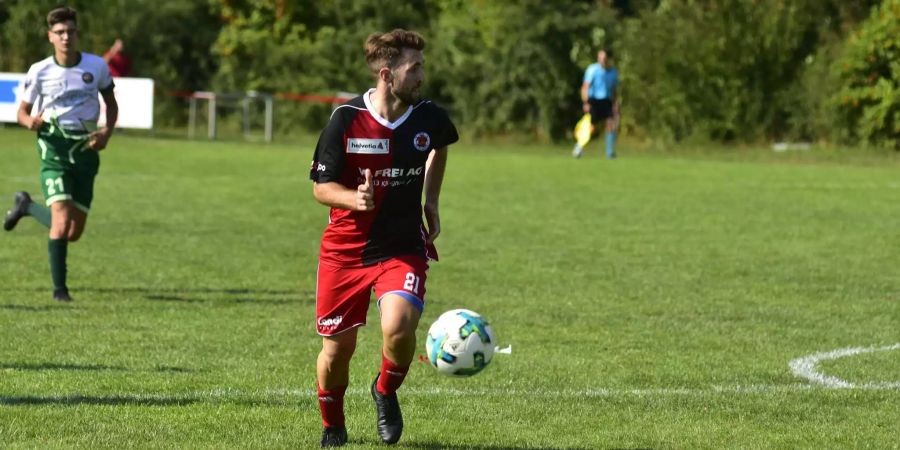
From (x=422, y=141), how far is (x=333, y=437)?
1268mm

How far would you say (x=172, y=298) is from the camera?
1167 centimetres

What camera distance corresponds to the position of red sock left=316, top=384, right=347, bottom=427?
260 inches

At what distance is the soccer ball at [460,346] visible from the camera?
6.50m

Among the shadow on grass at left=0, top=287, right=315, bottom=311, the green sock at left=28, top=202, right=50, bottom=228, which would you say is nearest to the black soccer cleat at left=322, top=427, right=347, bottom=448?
the shadow on grass at left=0, top=287, right=315, bottom=311

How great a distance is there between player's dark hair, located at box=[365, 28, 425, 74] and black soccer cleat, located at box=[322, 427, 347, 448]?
1.48 metres

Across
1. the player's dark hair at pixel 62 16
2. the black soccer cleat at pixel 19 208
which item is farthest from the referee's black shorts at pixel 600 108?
the player's dark hair at pixel 62 16

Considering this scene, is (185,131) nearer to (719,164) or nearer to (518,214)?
(719,164)

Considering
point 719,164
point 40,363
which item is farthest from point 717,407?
point 719,164

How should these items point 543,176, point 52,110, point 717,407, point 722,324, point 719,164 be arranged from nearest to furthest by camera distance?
1. point 717,407
2. point 722,324
3. point 52,110
4. point 543,176
5. point 719,164

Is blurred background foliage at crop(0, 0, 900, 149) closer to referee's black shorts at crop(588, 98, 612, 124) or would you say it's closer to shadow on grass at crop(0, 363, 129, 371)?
referee's black shorts at crop(588, 98, 612, 124)

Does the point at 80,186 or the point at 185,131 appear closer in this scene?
the point at 80,186

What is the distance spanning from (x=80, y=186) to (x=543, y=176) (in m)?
14.6

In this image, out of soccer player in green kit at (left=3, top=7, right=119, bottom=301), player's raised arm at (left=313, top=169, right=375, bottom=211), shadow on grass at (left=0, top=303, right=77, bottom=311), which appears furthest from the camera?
soccer player in green kit at (left=3, top=7, right=119, bottom=301)

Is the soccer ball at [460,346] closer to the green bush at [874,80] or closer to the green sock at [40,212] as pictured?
the green sock at [40,212]
